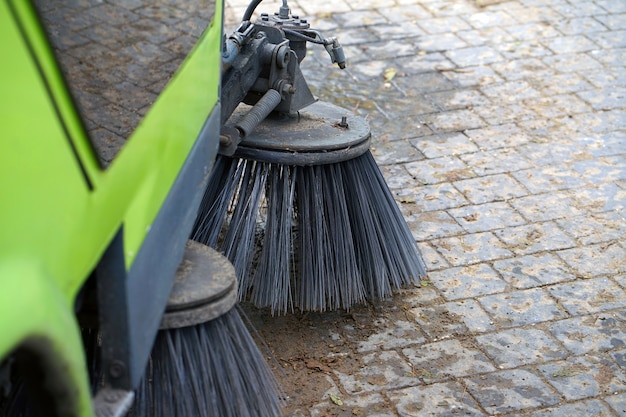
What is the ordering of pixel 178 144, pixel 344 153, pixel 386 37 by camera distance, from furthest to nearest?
pixel 386 37 → pixel 344 153 → pixel 178 144

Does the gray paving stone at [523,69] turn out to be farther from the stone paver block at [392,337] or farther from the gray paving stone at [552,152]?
the stone paver block at [392,337]

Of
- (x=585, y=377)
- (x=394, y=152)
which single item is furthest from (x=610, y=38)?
(x=585, y=377)

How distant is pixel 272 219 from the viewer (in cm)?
315

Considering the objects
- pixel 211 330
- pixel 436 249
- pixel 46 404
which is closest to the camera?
pixel 46 404

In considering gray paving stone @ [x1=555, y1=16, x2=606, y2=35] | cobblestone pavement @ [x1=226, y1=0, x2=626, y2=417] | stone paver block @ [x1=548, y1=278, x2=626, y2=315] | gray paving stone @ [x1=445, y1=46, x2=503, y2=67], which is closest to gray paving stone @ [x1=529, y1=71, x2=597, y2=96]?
cobblestone pavement @ [x1=226, y1=0, x2=626, y2=417]

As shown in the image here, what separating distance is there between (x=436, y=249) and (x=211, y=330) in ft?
5.39

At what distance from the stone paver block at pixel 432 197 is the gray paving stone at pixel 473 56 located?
1463mm

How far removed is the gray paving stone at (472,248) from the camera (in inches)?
144

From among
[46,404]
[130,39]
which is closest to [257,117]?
[130,39]

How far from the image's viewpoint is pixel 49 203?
141 cm

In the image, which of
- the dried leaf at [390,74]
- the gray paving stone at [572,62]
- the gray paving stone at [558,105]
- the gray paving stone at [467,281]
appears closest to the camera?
the gray paving stone at [467,281]

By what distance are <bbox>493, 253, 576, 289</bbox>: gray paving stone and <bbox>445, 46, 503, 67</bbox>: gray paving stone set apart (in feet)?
6.57

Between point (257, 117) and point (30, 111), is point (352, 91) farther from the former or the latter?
point (30, 111)

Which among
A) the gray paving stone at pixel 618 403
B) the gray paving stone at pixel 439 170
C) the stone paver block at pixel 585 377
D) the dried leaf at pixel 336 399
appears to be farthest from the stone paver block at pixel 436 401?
the gray paving stone at pixel 439 170
